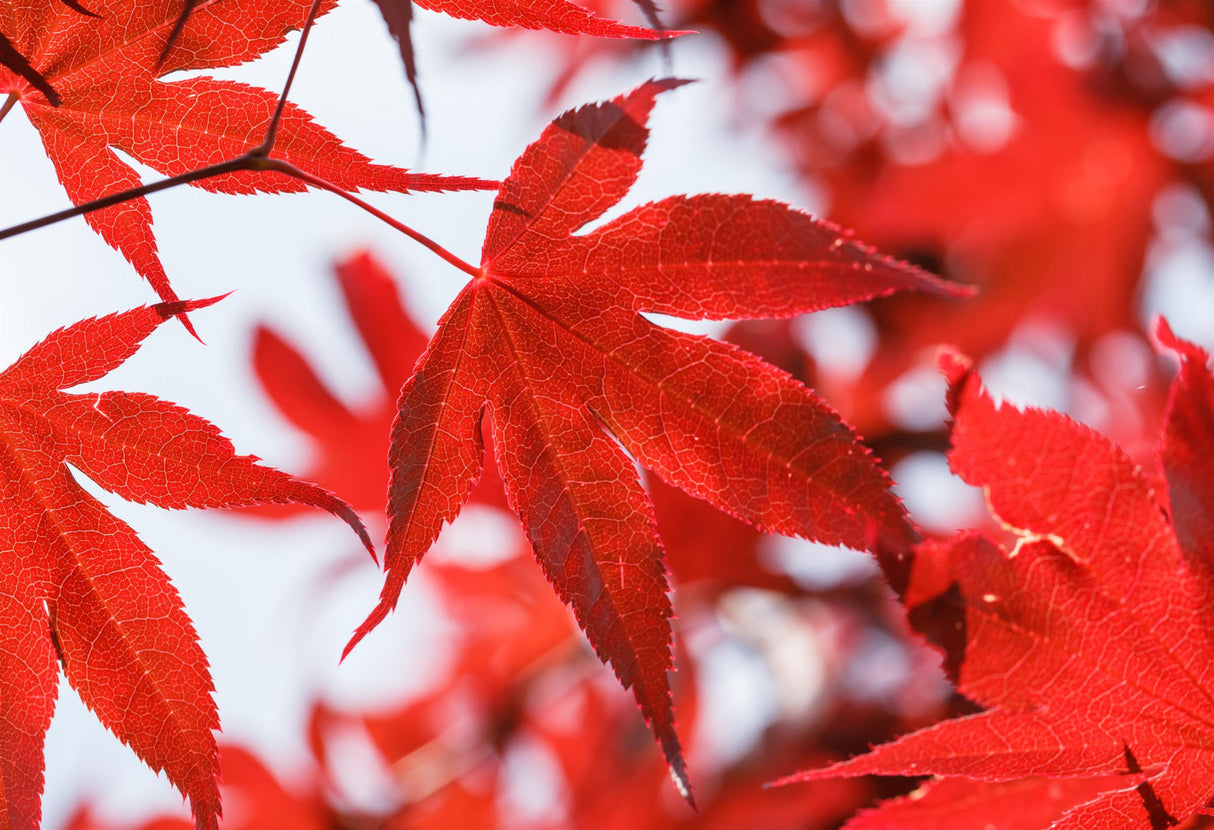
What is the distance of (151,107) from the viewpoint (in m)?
0.63

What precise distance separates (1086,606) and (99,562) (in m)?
0.67

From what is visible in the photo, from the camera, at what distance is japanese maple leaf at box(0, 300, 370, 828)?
2.04 ft

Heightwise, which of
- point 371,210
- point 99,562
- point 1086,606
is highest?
point 371,210

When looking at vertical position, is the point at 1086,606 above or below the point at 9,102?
below

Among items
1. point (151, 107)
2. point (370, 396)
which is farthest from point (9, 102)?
point (370, 396)

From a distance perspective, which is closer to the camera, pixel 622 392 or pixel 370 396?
pixel 622 392

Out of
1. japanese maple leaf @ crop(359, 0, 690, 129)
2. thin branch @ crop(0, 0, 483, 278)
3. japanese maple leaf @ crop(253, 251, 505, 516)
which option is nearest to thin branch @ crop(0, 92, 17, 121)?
thin branch @ crop(0, 0, 483, 278)

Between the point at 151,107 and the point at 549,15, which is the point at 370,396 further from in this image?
the point at 549,15

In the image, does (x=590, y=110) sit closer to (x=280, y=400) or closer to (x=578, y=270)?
(x=578, y=270)

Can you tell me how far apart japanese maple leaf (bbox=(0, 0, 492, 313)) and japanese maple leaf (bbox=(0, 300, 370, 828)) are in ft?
0.33

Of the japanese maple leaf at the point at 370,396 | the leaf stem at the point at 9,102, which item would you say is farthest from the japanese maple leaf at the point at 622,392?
the japanese maple leaf at the point at 370,396

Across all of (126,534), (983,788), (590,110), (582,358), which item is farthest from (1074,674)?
(126,534)

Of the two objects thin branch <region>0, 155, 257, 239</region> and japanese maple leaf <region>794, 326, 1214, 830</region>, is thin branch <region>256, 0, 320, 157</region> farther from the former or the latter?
japanese maple leaf <region>794, 326, 1214, 830</region>

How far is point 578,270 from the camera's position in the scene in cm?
65
